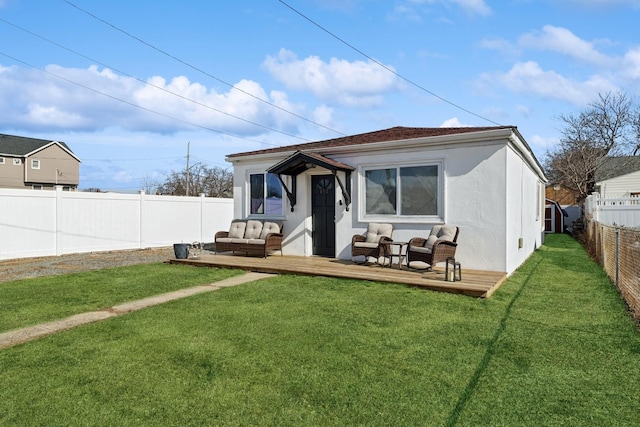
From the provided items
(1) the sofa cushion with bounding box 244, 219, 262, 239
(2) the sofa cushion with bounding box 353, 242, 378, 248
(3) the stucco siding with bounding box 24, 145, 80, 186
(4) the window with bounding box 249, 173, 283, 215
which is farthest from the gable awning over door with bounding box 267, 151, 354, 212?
(3) the stucco siding with bounding box 24, 145, 80, 186

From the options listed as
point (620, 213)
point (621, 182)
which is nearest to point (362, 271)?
point (620, 213)

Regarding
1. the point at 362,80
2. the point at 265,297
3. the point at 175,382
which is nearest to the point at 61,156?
the point at 362,80

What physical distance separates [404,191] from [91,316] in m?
6.33

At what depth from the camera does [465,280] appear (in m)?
6.98

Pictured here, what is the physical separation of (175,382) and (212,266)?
6.10 metres

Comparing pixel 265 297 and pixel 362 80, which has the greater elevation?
pixel 362 80

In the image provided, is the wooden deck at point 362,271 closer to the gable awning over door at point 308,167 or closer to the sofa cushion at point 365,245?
the sofa cushion at point 365,245

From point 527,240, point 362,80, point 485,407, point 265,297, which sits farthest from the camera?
point 362,80

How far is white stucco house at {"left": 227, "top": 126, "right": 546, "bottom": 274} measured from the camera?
7984 mm

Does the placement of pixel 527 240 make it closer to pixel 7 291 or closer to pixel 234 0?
pixel 234 0

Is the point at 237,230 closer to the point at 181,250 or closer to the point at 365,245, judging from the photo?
the point at 181,250

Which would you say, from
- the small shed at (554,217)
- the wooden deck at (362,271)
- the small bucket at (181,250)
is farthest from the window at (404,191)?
the small shed at (554,217)

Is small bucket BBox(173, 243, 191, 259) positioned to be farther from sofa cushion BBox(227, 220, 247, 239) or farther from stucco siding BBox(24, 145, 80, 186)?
stucco siding BBox(24, 145, 80, 186)

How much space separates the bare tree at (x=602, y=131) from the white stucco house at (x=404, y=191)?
2192 cm
